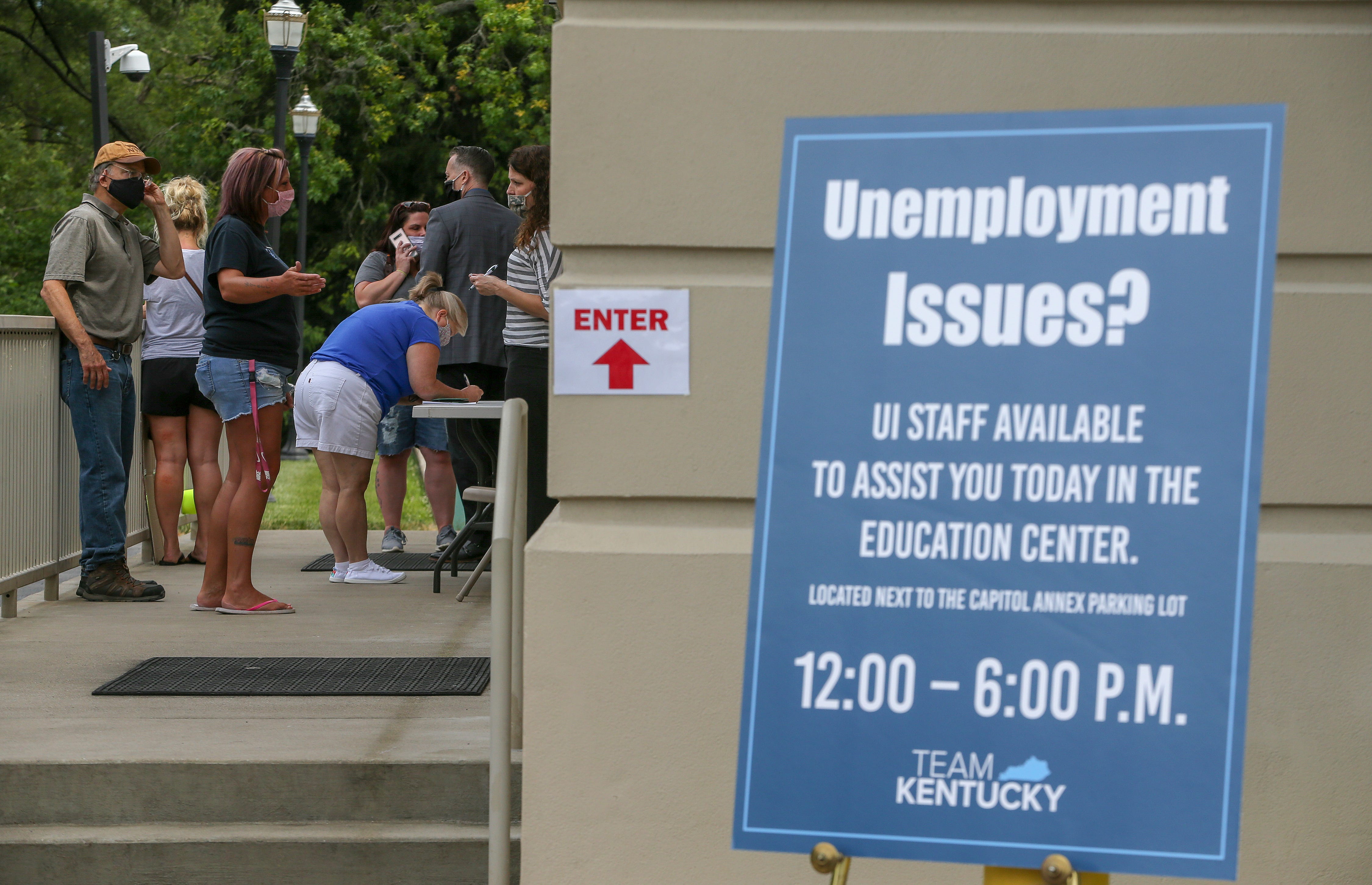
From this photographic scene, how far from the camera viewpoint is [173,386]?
7.05 metres

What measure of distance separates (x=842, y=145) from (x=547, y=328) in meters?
3.14

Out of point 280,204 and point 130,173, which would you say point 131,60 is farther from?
point 280,204

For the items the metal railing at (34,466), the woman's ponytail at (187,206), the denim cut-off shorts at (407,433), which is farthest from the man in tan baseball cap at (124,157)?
the denim cut-off shorts at (407,433)

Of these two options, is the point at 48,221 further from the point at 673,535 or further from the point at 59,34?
the point at 673,535

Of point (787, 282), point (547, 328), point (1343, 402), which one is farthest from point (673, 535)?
point (547, 328)

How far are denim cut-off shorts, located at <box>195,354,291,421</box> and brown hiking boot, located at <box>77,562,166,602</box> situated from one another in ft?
4.16

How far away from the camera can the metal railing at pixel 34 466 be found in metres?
5.84

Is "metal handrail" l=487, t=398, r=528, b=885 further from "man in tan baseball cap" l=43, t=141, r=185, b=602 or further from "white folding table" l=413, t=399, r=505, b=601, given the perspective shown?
"man in tan baseball cap" l=43, t=141, r=185, b=602

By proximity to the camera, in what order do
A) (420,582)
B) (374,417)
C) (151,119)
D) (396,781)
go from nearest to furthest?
(396,781)
(374,417)
(420,582)
(151,119)

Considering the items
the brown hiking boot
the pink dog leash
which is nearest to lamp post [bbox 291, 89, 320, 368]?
the brown hiking boot

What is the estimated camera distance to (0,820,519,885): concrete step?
142 inches

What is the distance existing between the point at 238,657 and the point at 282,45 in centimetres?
1189

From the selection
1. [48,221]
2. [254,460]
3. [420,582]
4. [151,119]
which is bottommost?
Answer: [420,582]

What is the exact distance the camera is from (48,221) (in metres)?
29.2
